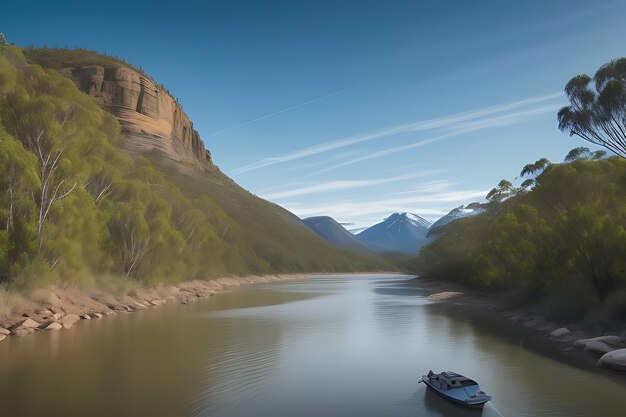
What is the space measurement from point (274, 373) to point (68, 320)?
22454 mm

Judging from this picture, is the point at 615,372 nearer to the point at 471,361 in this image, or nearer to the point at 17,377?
the point at 471,361

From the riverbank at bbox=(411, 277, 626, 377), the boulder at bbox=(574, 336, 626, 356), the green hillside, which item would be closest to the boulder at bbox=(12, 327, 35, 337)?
the green hillside

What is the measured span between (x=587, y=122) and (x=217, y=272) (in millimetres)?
88548

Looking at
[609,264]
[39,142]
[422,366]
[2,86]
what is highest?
[2,86]

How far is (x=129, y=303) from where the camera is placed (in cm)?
4956

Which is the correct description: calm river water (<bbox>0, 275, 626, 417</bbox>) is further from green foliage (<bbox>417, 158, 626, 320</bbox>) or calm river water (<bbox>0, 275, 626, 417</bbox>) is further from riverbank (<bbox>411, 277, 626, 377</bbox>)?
green foliage (<bbox>417, 158, 626, 320</bbox>)

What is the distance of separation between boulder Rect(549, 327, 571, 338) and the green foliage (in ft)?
5.85

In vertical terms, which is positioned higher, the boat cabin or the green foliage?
the green foliage

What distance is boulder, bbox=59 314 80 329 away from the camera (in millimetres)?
35125

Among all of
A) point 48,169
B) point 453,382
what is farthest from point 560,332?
point 48,169

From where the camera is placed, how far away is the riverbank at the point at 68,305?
32.2 meters

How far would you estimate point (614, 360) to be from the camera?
23.0 m

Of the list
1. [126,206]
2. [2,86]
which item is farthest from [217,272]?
[2,86]

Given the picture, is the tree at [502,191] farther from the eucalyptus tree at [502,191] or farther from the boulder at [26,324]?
the boulder at [26,324]
